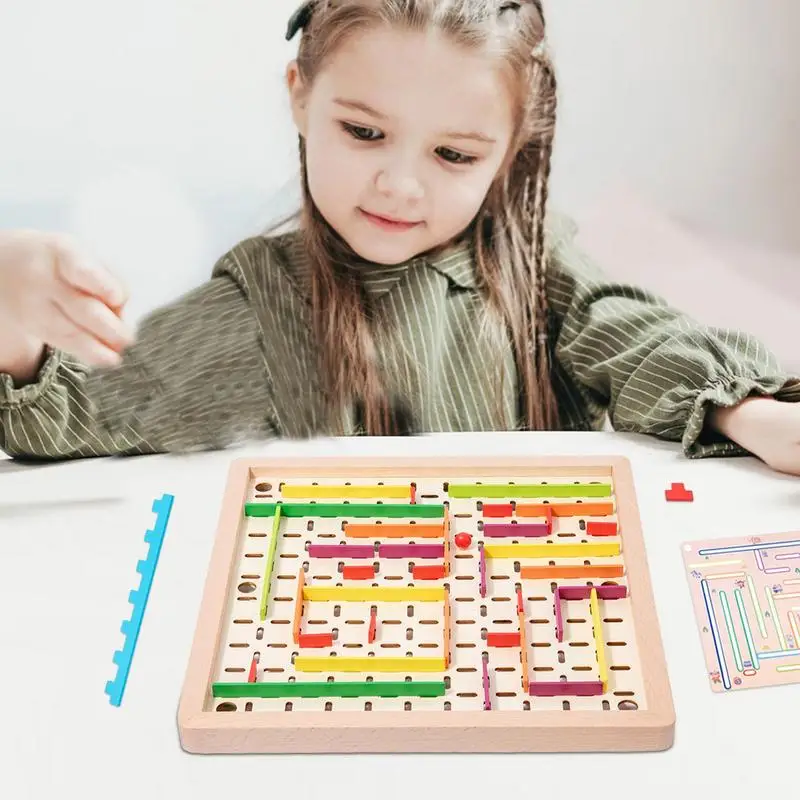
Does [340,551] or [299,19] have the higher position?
[299,19]

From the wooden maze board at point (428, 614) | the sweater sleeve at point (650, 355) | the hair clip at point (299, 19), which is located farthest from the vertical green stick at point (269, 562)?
the hair clip at point (299, 19)

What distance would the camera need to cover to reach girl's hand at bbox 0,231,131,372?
113 centimetres

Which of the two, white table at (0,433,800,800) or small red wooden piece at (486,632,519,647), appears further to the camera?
small red wooden piece at (486,632,519,647)

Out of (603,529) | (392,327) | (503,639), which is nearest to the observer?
(503,639)

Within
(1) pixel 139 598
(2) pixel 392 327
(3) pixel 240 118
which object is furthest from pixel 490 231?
(1) pixel 139 598

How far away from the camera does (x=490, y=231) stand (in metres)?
1.19

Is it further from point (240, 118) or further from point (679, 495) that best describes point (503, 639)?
point (240, 118)

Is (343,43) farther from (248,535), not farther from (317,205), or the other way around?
(248,535)

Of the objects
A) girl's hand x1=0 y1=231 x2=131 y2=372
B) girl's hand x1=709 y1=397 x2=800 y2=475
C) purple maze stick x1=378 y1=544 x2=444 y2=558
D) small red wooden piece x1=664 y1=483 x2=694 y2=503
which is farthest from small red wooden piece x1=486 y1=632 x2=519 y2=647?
girl's hand x1=0 y1=231 x2=131 y2=372

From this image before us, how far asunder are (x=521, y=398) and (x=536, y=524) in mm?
192

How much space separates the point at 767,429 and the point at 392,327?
15.9 inches

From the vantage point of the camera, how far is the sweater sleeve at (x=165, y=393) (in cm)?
118

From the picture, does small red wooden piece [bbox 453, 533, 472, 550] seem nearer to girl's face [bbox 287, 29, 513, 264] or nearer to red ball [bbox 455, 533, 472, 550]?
red ball [bbox 455, 533, 472, 550]

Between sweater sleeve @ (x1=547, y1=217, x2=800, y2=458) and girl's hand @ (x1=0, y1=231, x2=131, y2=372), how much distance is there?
0.47 metres
